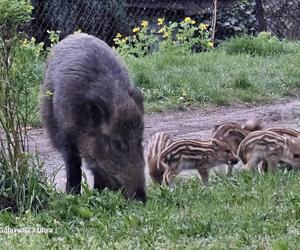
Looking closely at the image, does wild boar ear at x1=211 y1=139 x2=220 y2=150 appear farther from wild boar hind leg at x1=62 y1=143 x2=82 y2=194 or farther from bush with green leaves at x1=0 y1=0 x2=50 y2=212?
bush with green leaves at x1=0 y1=0 x2=50 y2=212

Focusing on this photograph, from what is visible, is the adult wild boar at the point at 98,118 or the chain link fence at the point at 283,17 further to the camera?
the chain link fence at the point at 283,17

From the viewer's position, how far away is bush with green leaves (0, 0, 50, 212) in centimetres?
633

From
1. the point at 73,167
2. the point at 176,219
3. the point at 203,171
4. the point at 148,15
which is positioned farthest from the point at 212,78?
the point at 176,219

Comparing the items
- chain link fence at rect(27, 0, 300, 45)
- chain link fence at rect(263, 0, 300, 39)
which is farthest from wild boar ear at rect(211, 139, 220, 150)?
chain link fence at rect(263, 0, 300, 39)

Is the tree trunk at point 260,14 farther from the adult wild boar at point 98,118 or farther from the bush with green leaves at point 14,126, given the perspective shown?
the bush with green leaves at point 14,126

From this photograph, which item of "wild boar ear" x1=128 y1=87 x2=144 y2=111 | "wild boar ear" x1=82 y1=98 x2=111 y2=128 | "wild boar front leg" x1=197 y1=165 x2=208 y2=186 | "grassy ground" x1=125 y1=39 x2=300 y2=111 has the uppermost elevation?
"wild boar ear" x1=128 y1=87 x2=144 y2=111

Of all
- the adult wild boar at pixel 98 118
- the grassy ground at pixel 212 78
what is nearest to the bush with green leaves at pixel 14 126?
the adult wild boar at pixel 98 118

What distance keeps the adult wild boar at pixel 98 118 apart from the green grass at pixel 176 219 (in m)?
0.28

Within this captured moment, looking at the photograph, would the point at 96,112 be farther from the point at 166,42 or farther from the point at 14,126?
the point at 166,42

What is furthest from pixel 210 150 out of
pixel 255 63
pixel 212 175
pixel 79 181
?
pixel 255 63

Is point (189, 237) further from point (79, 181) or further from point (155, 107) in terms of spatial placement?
point (155, 107)

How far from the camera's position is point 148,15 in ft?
57.8

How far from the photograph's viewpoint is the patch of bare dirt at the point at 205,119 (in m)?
10.0

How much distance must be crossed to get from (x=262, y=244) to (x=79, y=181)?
7.60 feet
